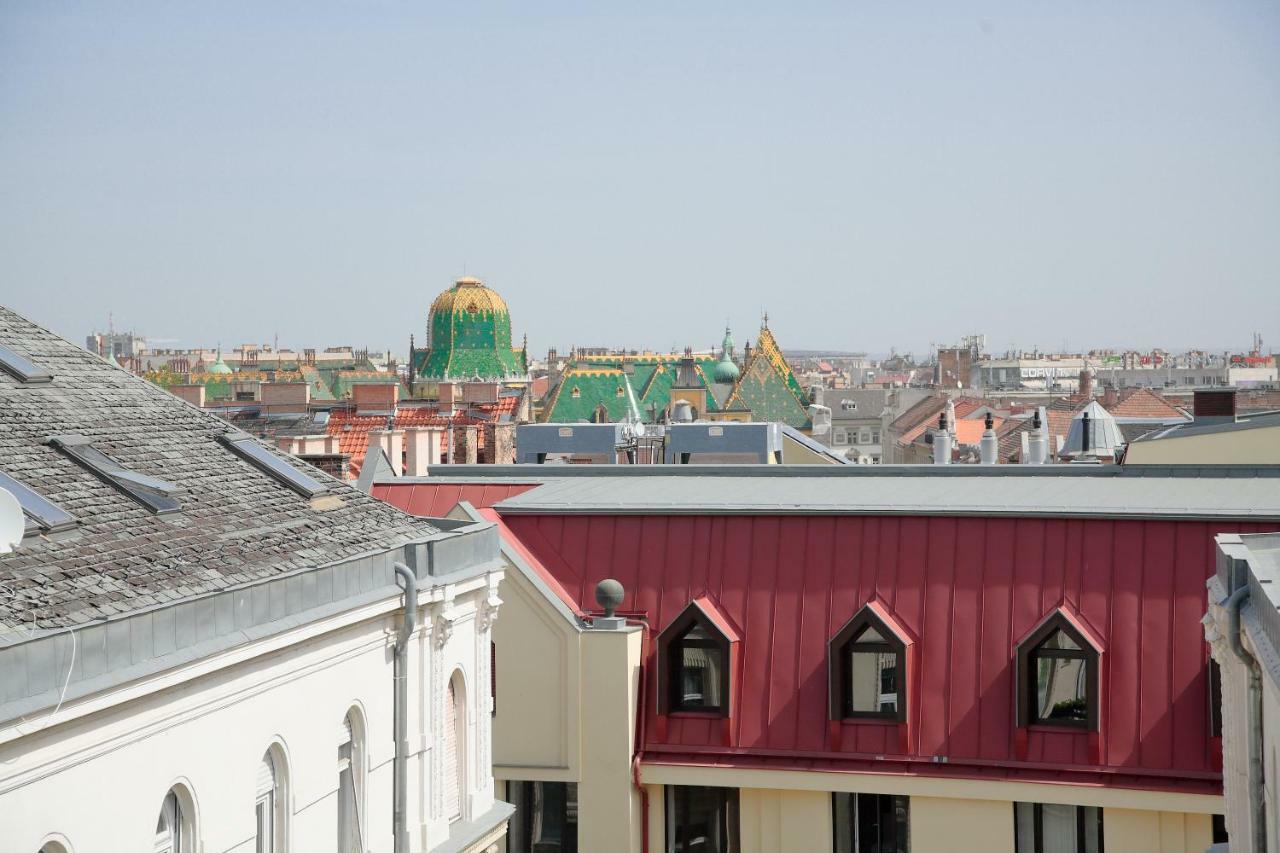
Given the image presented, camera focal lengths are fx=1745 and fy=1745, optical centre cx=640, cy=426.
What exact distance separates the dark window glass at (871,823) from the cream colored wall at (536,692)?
3076mm

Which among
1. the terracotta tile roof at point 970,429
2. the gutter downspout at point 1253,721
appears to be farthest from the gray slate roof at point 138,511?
the terracotta tile roof at point 970,429

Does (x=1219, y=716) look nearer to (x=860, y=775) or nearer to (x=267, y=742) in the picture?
(x=860, y=775)

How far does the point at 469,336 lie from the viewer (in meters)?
160

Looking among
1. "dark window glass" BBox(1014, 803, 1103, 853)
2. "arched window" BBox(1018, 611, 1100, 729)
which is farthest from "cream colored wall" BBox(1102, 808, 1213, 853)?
"arched window" BBox(1018, 611, 1100, 729)

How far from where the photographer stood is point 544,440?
42719 millimetres

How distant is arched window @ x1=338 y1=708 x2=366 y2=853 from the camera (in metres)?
14.0

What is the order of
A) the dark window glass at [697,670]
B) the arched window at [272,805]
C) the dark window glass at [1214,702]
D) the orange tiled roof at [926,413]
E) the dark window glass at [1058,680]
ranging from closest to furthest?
1. the arched window at [272,805]
2. the dark window glass at [1214,702]
3. the dark window glass at [1058,680]
4. the dark window glass at [697,670]
5. the orange tiled roof at [926,413]

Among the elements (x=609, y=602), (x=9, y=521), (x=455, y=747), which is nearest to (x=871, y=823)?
(x=609, y=602)

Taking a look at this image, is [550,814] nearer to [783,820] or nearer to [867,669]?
[783,820]

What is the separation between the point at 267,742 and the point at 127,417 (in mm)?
3807

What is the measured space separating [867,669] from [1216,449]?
12581mm

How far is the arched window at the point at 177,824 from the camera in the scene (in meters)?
11.3

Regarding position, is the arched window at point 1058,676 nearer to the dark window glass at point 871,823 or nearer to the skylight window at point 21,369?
the dark window glass at point 871,823

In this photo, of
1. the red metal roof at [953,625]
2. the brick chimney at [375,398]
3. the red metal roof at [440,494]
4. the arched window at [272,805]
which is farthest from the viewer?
the brick chimney at [375,398]
